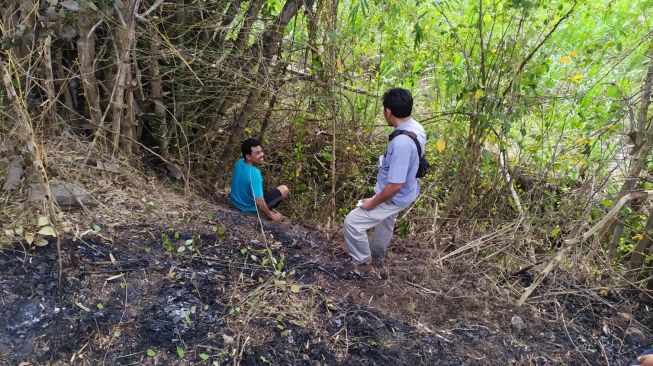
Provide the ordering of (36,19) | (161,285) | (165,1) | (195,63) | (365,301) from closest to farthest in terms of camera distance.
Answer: (161,285), (365,301), (36,19), (165,1), (195,63)

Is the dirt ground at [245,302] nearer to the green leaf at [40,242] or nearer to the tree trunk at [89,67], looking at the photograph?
the green leaf at [40,242]

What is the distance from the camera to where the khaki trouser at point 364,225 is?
140 inches

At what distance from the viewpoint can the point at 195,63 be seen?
4.45m

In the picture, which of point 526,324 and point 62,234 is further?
point 526,324

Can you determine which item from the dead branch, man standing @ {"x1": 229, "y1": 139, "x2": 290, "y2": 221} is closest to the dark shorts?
man standing @ {"x1": 229, "y1": 139, "x2": 290, "y2": 221}

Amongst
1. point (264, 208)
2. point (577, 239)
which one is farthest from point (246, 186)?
point (577, 239)

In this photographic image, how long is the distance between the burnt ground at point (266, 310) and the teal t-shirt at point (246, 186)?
556 mm

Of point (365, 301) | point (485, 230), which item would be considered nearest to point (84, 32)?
point (365, 301)

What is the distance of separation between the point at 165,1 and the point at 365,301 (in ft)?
9.47

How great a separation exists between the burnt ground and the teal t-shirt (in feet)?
1.82

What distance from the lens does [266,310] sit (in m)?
2.91

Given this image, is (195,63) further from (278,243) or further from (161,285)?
(161,285)

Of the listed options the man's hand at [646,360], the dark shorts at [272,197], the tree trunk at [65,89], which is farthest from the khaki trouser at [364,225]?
the tree trunk at [65,89]

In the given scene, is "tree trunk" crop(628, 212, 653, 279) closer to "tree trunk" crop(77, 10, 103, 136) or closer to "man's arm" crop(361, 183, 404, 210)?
"man's arm" crop(361, 183, 404, 210)
